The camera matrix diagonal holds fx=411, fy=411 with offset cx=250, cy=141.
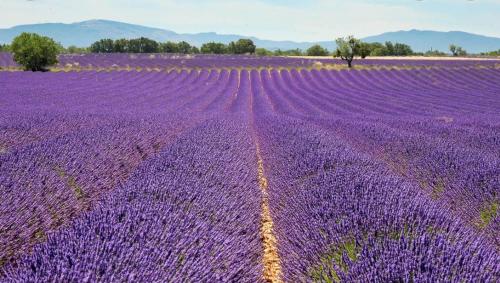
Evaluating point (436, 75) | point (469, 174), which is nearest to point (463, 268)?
point (469, 174)

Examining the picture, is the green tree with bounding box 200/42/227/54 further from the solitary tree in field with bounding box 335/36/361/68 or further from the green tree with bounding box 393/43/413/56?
the solitary tree in field with bounding box 335/36/361/68

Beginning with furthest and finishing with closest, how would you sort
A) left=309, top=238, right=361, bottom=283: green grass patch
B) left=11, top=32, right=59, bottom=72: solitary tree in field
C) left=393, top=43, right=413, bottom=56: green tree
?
left=393, top=43, right=413, bottom=56: green tree
left=11, top=32, right=59, bottom=72: solitary tree in field
left=309, top=238, right=361, bottom=283: green grass patch

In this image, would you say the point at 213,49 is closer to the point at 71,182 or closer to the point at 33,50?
the point at 33,50

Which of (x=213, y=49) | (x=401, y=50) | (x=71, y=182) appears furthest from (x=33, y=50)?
(x=401, y=50)

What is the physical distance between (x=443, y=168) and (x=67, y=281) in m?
4.11

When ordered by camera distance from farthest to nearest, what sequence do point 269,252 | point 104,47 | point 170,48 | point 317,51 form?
1. point 317,51
2. point 170,48
3. point 104,47
4. point 269,252

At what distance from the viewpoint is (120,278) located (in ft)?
5.53

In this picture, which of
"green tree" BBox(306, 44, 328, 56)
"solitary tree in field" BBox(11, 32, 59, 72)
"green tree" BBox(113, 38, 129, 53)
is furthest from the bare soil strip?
"green tree" BBox(306, 44, 328, 56)

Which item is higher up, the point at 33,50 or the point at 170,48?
the point at 170,48

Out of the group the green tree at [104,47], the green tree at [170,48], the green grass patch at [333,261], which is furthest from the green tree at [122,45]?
the green grass patch at [333,261]

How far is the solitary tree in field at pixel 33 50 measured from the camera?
3262 cm

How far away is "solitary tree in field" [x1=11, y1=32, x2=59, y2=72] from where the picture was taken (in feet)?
107

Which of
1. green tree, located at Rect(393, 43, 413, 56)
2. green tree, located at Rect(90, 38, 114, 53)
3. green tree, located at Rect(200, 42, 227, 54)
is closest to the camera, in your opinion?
green tree, located at Rect(90, 38, 114, 53)

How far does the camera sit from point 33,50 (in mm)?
32688
